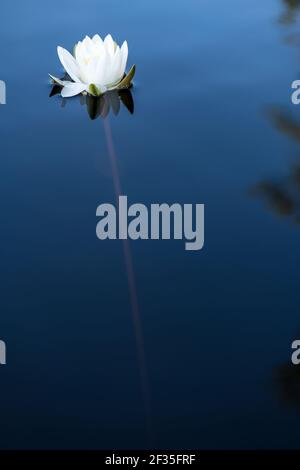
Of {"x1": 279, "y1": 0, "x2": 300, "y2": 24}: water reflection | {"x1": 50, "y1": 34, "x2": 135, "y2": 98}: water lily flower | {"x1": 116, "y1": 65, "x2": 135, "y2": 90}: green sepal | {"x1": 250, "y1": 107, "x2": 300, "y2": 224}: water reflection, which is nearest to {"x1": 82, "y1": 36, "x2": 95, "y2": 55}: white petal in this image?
{"x1": 50, "y1": 34, "x2": 135, "y2": 98}: water lily flower

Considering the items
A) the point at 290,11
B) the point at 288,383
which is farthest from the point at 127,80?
the point at 288,383

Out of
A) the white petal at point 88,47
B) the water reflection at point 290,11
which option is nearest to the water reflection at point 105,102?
the white petal at point 88,47

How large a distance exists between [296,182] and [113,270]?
477 mm

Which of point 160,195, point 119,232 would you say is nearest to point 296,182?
point 160,195

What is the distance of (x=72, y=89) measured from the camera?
1699mm

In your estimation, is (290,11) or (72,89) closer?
(72,89)

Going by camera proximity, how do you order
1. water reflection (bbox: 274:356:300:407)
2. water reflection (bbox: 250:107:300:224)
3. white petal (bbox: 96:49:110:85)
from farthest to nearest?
white petal (bbox: 96:49:110:85)
water reflection (bbox: 250:107:300:224)
water reflection (bbox: 274:356:300:407)

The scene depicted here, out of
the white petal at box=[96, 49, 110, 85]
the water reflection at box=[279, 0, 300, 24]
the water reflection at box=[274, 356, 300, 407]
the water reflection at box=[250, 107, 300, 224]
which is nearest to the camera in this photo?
the water reflection at box=[274, 356, 300, 407]

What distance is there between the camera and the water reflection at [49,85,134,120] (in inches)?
65.2

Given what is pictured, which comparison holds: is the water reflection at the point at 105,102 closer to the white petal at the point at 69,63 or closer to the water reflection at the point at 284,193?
the white petal at the point at 69,63

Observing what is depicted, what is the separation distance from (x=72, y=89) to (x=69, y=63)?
63 millimetres

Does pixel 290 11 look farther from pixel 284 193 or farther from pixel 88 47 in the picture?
pixel 284 193

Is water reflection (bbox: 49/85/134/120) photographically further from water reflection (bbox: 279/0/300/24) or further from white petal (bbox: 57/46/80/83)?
water reflection (bbox: 279/0/300/24)

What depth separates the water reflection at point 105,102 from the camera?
5.44 feet
